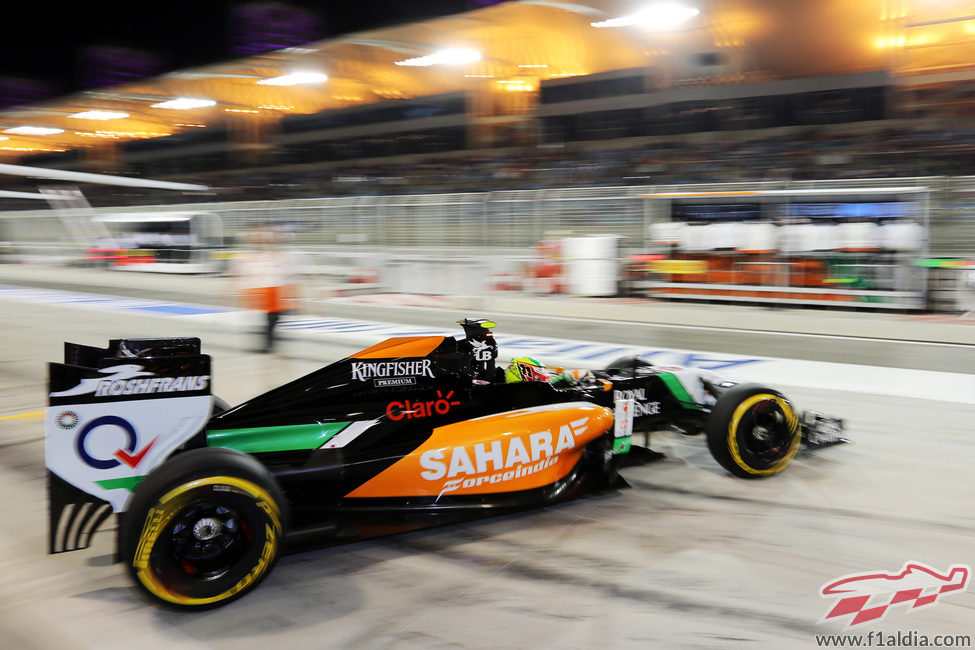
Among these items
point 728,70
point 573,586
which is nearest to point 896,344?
point 573,586

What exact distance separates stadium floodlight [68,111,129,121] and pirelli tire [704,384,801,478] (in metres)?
38.7

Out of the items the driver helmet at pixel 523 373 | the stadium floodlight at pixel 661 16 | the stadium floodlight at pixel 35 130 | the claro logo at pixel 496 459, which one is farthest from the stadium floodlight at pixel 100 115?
the claro logo at pixel 496 459

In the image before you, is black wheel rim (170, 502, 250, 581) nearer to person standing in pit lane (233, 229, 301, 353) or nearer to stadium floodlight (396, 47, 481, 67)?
person standing in pit lane (233, 229, 301, 353)

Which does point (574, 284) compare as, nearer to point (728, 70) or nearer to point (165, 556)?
point (728, 70)

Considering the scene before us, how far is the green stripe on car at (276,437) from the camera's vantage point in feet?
9.89

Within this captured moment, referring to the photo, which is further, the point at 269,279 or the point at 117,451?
the point at 269,279

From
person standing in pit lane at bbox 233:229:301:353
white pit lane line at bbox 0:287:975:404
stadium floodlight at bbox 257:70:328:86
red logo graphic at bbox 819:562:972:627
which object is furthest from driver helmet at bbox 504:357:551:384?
stadium floodlight at bbox 257:70:328:86

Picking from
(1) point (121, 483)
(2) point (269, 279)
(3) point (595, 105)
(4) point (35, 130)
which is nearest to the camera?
(1) point (121, 483)

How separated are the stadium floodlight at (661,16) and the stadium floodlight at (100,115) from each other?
28100 millimetres

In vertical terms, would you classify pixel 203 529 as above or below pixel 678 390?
below

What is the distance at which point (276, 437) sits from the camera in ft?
10.1

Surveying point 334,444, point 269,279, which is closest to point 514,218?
point 269,279

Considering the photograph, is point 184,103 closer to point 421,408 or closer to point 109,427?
point 421,408

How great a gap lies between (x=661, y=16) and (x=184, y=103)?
80.8 ft
